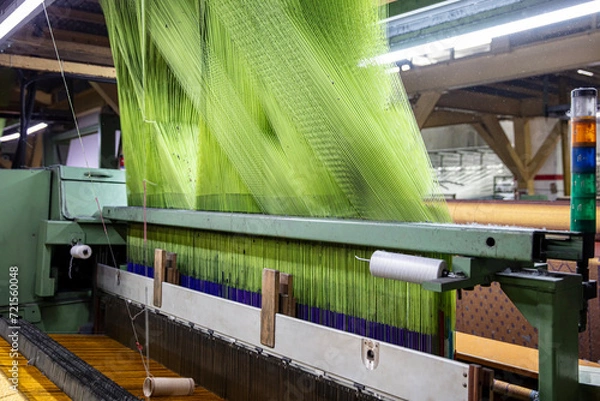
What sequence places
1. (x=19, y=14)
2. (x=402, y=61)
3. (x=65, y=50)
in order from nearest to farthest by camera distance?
(x=19, y=14) < (x=65, y=50) < (x=402, y=61)

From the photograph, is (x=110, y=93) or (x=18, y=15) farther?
(x=110, y=93)

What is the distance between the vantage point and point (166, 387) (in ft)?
5.21

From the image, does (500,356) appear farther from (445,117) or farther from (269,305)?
(445,117)

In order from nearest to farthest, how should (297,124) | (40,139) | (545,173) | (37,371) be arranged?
1. (297,124)
2. (37,371)
3. (40,139)
4. (545,173)

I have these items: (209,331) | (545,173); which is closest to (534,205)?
(209,331)

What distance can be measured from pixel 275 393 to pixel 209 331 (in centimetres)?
31

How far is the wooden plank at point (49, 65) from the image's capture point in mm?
3105

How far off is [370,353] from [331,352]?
12cm

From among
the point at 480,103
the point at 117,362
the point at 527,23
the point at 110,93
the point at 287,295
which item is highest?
the point at 480,103

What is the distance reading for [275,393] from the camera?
1438 mm

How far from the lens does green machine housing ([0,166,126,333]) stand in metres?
2.26

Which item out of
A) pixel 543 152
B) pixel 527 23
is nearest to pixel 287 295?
pixel 527 23

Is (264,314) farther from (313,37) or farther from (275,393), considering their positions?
(313,37)

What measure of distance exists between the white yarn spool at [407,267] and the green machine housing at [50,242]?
62.1 inches
